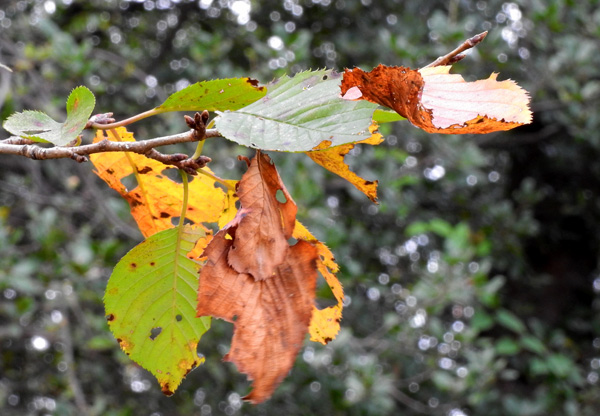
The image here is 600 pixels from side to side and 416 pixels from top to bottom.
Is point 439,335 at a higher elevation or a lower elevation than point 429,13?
lower

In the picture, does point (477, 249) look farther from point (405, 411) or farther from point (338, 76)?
point (338, 76)

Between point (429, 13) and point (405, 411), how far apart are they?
2386 millimetres

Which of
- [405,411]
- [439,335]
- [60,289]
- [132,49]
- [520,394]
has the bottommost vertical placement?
[520,394]

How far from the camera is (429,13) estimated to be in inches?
146

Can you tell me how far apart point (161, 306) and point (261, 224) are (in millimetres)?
141

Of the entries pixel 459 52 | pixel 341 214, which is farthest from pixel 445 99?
pixel 341 214

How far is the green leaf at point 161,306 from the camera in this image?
529 millimetres

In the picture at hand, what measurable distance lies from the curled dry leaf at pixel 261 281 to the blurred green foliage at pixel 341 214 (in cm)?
183

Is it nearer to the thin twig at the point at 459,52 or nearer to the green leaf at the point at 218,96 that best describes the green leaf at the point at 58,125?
the green leaf at the point at 218,96

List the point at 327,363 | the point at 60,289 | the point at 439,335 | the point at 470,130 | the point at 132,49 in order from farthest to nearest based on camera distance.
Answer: the point at 132,49, the point at 439,335, the point at 327,363, the point at 60,289, the point at 470,130

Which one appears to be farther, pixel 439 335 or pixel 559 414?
pixel 559 414

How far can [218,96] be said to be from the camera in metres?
0.47

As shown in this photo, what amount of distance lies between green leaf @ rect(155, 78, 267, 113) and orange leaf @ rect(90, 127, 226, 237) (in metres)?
0.10

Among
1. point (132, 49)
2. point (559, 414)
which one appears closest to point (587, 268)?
point (559, 414)
